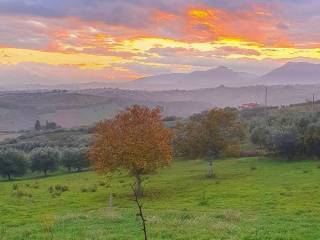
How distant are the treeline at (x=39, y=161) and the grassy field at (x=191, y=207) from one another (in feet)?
110

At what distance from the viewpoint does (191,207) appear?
47125 mm

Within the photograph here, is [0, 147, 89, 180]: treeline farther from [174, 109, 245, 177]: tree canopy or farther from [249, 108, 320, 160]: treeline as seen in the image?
[249, 108, 320, 160]: treeline

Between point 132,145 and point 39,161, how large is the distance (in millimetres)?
66528

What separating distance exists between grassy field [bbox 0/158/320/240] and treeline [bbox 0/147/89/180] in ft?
110

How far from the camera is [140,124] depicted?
214 feet

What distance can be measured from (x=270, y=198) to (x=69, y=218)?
74.5ft

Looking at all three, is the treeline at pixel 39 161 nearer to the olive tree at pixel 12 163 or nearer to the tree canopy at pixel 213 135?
the olive tree at pixel 12 163

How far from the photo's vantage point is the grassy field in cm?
2877

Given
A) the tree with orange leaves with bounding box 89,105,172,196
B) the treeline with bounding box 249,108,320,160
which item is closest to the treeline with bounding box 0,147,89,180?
the treeline with bounding box 249,108,320,160

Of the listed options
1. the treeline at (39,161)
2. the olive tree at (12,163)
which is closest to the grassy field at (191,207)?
the treeline at (39,161)

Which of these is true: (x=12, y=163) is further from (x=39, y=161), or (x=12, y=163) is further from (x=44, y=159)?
(x=44, y=159)

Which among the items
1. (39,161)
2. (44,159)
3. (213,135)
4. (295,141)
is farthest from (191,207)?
(39,161)

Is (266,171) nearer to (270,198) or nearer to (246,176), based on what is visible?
(246,176)

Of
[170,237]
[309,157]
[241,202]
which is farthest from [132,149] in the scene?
[309,157]
